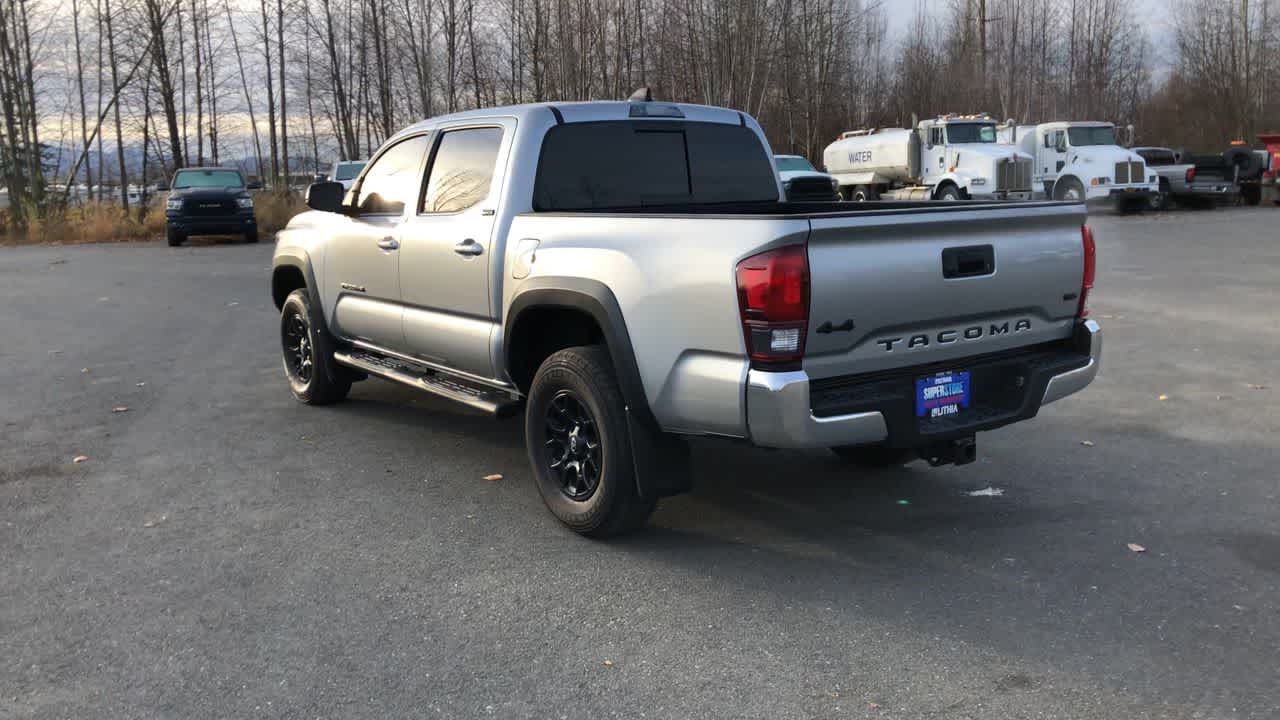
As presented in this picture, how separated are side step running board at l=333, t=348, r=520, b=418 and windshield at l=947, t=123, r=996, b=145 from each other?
25.0 m

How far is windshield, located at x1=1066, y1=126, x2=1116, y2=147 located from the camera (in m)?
29.5

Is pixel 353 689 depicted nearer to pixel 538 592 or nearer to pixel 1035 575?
pixel 538 592

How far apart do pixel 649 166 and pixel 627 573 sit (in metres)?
2.36

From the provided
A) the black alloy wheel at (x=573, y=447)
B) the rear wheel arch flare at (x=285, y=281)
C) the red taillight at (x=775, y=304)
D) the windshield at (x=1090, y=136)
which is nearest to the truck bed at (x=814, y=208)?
the red taillight at (x=775, y=304)

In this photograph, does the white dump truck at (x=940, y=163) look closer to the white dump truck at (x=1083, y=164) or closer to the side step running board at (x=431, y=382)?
the white dump truck at (x=1083, y=164)

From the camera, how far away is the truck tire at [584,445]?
15.4ft

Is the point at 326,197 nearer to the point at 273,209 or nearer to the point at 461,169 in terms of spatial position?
the point at 461,169

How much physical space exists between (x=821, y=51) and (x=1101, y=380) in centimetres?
3845

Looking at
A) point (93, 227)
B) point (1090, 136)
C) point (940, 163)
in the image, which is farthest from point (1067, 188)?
point (93, 227)

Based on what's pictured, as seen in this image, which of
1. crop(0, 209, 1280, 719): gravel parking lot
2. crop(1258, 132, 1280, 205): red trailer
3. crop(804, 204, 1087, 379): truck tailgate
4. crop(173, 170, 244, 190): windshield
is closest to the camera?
crop(0, 209, 1280, 719): gravel parking lot

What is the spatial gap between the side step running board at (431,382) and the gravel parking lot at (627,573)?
1.46 feet

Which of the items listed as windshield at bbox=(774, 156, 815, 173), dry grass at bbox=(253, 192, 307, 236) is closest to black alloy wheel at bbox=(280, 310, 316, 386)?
A: dry grass at bbox=(253, 192, 307, 236)

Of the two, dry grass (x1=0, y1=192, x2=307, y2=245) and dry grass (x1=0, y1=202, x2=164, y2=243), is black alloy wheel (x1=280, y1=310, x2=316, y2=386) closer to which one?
dry grass (x1=0, y1=192, x2=307, y2=245)

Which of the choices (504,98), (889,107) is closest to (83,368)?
(504,98)
